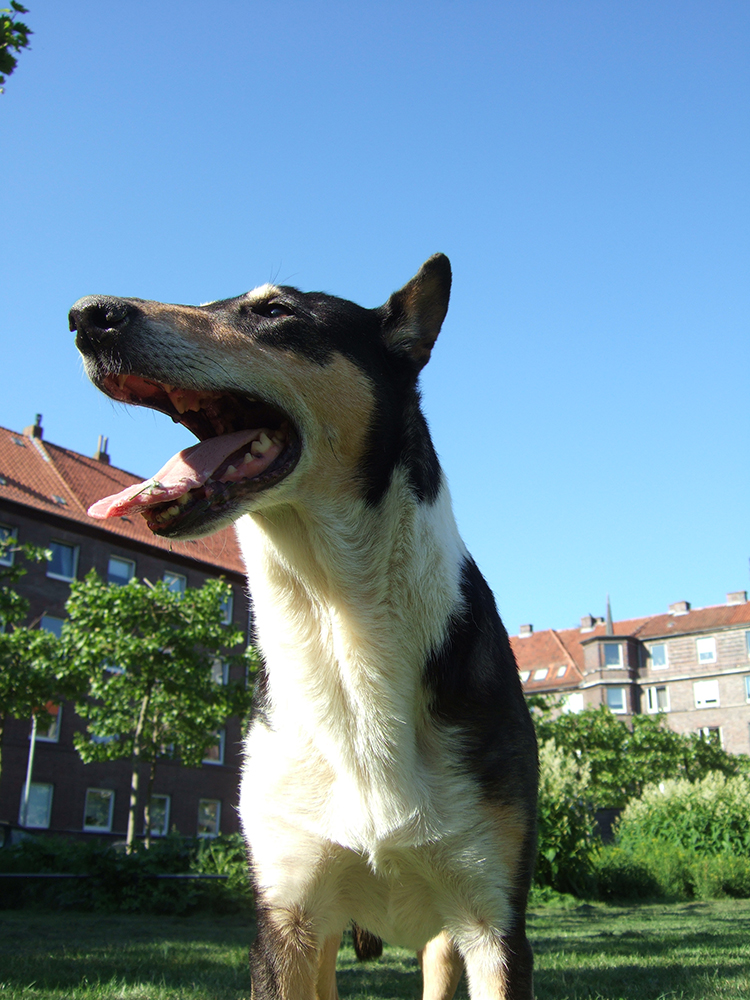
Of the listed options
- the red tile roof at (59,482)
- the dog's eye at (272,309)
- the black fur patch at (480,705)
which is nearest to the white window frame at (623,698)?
the red tile roof at (59,482)

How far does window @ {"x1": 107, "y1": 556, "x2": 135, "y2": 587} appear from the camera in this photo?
36344 millimetres

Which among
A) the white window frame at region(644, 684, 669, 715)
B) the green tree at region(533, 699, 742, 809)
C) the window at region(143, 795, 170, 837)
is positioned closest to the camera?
the window at region(143, 795, 170, 837)

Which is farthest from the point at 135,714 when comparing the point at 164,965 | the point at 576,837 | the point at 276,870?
the point at 276,870

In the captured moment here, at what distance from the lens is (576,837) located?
664 inches

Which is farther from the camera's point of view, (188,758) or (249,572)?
(188,758)

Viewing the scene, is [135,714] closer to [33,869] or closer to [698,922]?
[33,869]

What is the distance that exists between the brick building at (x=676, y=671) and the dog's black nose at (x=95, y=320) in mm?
60039

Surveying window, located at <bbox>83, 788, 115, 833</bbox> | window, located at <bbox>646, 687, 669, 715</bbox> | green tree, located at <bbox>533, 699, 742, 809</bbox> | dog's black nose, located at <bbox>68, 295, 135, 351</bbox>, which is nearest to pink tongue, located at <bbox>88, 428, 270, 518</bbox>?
dog's black nose, located at <bbox>68, 295, 135, 351</bbox>

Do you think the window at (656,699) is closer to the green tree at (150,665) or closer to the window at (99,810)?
the window at (99,810)

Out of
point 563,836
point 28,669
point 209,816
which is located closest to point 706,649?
point 209,816

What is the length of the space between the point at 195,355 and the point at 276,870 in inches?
74.5

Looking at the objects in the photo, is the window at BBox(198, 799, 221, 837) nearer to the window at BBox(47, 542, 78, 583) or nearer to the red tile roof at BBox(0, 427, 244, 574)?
the red tile roof at BBox(0, 427, 244, 574)

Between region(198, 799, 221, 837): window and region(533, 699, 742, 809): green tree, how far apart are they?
15.1 meters

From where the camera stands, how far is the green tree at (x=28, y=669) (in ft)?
55.0
